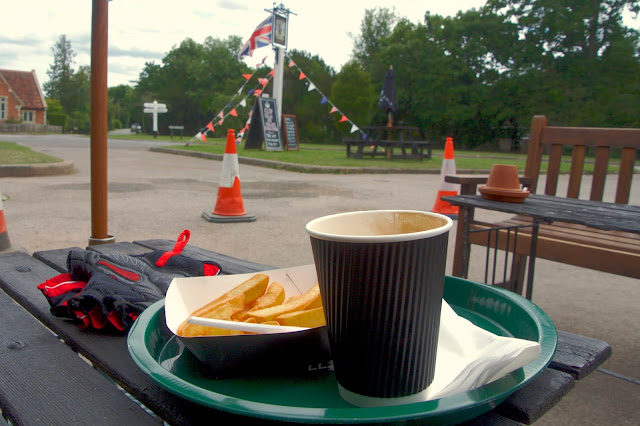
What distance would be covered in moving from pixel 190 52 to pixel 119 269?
2409 inches

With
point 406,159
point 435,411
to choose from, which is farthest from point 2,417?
point 406,159

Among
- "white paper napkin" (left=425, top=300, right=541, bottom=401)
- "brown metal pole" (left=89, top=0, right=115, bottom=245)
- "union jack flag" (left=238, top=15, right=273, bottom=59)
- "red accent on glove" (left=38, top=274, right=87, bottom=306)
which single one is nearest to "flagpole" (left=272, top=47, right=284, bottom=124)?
"union jack flag" (left=238, top=15, right=273, bottom=59)

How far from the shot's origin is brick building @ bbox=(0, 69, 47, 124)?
2227 inches

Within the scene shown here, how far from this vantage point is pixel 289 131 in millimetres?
19406

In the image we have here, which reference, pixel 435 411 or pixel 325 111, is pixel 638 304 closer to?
pixel 435 411

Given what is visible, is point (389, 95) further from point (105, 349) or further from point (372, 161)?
point (105, 349)

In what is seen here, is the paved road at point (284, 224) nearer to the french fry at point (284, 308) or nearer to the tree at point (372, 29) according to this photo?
the french fry at point (284, 308)

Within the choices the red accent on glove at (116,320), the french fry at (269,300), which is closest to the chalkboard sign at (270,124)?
the red accent on glove at (116,320)

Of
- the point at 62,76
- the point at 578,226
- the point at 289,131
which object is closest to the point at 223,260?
the point at 578,226

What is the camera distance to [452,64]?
3136cm

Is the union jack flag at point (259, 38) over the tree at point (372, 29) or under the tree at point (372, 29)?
under

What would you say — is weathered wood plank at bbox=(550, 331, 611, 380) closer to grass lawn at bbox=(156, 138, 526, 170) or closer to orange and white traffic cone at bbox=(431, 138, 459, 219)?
orange and white traffic cone at bbox=(431, 138, 459, 219)

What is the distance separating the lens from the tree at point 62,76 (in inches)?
3278

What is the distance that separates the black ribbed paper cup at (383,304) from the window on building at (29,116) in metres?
68.7
